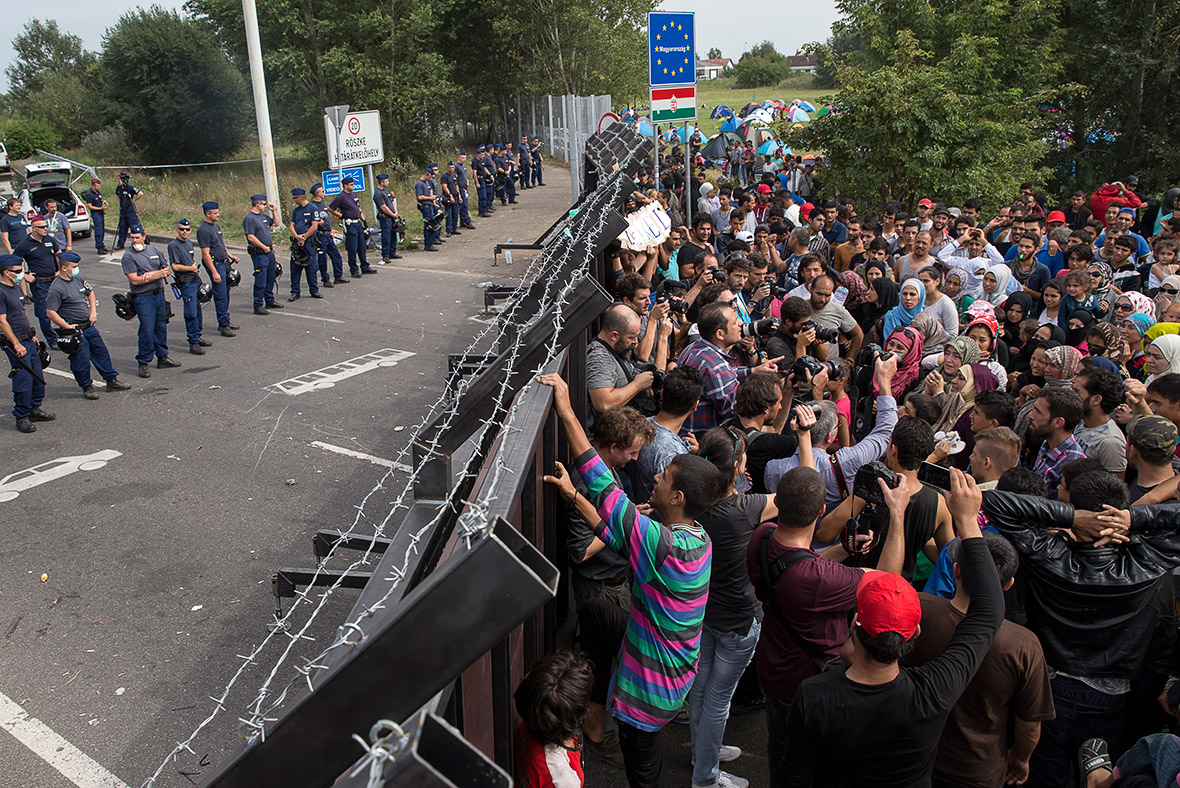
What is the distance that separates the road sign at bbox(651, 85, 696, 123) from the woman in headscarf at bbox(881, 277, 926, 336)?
4409 millimetres

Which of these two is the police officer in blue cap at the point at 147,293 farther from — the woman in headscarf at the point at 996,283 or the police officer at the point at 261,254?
the woman in headscarf at the point at 996,283

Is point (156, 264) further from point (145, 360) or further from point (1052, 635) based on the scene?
point (1052, 635)

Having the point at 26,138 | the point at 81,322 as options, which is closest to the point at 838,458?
the point at 81,322

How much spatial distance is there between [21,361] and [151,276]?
1.98m

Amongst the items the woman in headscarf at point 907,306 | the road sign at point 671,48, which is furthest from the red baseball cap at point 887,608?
the road sign at point 671,48

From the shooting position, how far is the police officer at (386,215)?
17.5 meters

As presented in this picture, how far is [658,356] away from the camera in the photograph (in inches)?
236

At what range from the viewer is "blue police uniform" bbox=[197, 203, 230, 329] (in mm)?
12188

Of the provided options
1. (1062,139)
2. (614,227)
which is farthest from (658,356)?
(1062,139)

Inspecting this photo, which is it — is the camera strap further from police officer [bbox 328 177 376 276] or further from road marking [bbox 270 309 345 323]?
police officer [bbox 328 177 376 276]

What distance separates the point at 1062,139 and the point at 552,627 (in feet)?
70.3

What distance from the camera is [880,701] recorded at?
2686 millimetres

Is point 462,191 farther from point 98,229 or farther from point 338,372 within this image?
point 338,372

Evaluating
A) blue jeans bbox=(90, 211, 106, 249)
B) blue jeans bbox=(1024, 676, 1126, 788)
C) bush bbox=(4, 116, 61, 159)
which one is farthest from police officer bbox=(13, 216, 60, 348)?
bush bbox=(4, 116, 61, 159)
